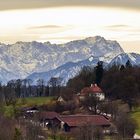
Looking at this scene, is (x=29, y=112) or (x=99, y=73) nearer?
(x=29, y=112)

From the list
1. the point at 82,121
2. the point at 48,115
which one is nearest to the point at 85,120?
the point at 82,121

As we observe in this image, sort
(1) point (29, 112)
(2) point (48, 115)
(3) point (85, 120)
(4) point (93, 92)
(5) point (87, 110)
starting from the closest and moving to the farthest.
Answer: (3) point (85, 120) < (2) point (48, 115) < (1) point (29, 112) < (5) point (87, 110) < (4) point (93, 92)

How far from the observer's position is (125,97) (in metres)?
120

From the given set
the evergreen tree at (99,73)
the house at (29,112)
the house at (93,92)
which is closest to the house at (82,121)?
the house at (29,112)

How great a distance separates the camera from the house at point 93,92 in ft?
400

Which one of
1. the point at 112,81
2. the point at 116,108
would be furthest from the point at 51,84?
the point at 116,108

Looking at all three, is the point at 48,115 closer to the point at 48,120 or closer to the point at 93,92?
the point at 48,120

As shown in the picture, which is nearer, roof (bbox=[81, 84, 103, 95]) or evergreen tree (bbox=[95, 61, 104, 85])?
roof (bbox=[81, 84, 103, 95])

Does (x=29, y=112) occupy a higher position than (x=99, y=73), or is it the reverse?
(x=99, y=73)

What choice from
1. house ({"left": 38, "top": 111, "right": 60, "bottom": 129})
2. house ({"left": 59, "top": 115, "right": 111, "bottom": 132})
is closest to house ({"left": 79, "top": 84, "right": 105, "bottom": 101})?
house ({"left": 38, "top": 111, "right": 60, "bottom": 129})

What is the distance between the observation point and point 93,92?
12319 centimetres

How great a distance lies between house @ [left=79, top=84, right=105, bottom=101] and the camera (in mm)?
122037

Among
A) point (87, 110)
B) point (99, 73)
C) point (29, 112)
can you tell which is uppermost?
point (99, 73)

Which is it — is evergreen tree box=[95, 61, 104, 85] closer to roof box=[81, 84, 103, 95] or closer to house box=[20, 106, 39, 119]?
roof box=[81, 84, 103, 95]
